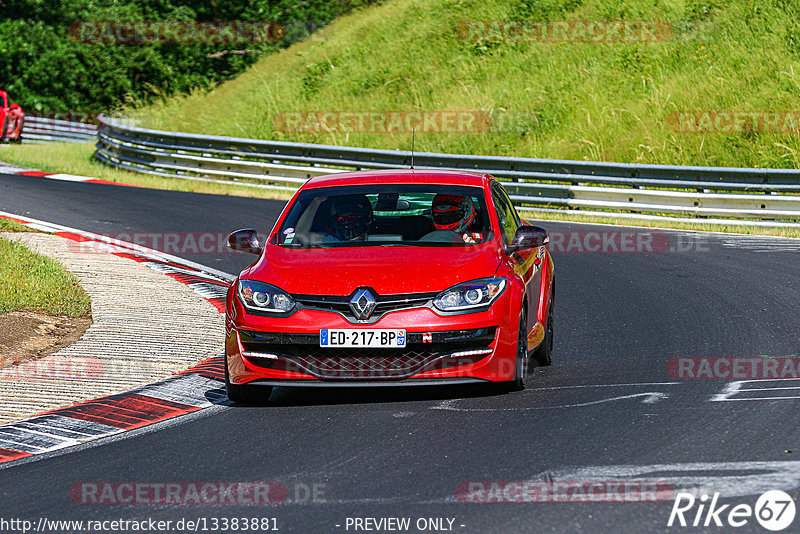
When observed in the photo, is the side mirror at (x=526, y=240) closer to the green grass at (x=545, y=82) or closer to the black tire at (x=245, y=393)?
the black tire at (x=245, y=393)

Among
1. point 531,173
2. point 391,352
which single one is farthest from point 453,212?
point 531,173

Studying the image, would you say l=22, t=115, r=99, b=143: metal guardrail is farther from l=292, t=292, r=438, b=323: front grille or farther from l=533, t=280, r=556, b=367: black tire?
l=292, t=292, r=438, b=323: front grille

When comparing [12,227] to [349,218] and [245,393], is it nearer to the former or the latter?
[349,218]

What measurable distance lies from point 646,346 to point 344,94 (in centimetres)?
2547

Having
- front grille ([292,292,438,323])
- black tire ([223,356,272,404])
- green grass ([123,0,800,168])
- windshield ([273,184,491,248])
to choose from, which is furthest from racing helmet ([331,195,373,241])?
green grass ([123,0,800,168])

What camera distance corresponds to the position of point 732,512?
491 centimetres

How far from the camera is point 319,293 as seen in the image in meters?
7.24

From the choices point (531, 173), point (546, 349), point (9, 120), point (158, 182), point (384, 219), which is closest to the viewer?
point (384, 219)

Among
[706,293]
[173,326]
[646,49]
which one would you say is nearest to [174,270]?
[173,326]

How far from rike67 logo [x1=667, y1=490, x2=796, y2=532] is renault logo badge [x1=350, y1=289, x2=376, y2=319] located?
2.55 metres

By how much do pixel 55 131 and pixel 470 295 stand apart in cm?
4242

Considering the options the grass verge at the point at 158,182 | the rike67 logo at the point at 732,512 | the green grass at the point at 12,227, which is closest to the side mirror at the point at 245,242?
the rike67 logo at the point at 732,512

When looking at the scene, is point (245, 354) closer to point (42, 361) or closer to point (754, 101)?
point (42, 361)

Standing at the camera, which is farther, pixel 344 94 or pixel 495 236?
pixel 344 94
